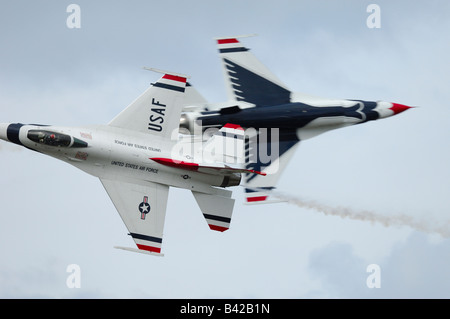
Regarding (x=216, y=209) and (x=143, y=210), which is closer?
(x=143, y=210)

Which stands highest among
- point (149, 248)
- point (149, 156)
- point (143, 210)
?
point (149, 156)

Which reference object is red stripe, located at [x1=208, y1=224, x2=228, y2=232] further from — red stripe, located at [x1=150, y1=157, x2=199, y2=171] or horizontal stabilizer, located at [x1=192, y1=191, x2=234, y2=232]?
red stripe, located at [x1=150, y1=157, x2=199, y2=171]

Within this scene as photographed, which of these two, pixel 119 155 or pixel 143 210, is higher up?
pixel 119 155

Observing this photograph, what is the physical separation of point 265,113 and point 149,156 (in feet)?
16.0

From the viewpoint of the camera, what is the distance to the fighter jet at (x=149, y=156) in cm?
3058

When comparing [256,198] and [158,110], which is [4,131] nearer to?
[158,110]

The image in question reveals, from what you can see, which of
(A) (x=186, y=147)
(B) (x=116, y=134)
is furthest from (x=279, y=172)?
(B) (x=116, y=134)

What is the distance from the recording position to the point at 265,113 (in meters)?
33.7

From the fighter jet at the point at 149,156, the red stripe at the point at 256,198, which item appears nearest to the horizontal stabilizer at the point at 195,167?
the fighter jet at the point at 149,156

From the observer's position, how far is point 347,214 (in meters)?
32.9

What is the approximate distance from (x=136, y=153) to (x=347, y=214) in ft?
24.5

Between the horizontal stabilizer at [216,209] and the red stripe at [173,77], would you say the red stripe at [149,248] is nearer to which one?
the horizontal stabilizer at [216,209]

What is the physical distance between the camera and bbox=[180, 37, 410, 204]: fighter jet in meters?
33.5

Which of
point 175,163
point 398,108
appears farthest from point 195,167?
point 398,108
